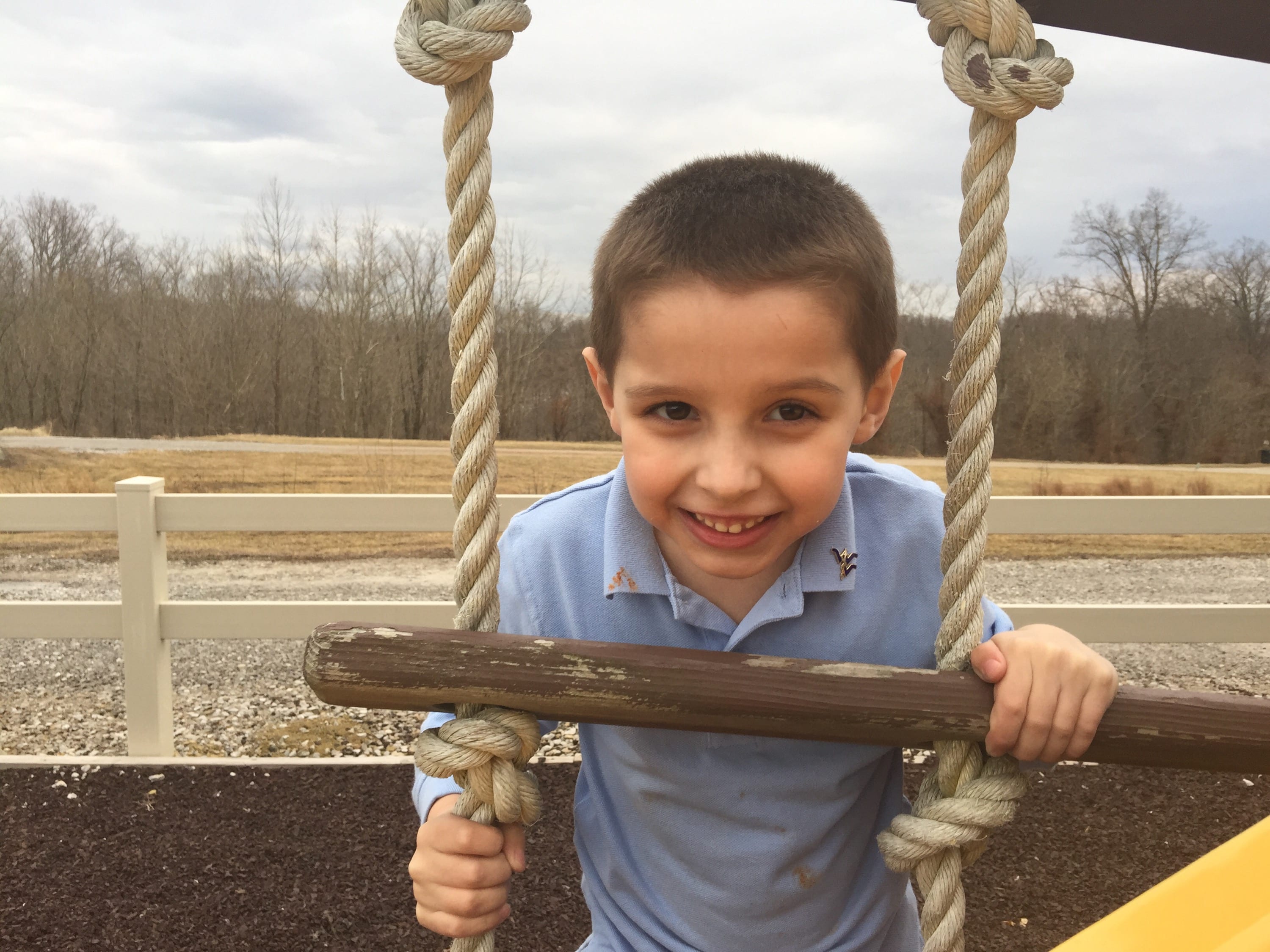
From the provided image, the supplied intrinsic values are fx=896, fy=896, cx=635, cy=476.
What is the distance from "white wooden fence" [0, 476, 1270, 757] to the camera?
3354 mm

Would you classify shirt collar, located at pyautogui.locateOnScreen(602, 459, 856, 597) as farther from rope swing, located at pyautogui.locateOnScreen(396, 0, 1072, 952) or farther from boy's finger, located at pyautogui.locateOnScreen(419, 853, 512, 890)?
boy's finger, located at pyautogui.locateOnScreen(419, 853, 512, 890)

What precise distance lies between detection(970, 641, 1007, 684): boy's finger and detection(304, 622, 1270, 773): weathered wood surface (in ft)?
0.09

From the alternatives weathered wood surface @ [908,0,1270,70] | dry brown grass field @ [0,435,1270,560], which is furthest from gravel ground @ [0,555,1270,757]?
weathered wood surface @ [908,0,1270,70]

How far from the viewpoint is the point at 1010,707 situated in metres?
0.82

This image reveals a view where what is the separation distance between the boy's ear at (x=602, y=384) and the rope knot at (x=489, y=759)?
33 centimetres

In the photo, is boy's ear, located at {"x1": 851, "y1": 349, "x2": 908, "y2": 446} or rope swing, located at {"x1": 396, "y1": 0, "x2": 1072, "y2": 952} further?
boy's ear, located at {"x1": 851, "y1": 349, "x2": 908, "y2": 446}

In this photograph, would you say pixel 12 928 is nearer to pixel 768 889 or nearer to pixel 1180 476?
pixel 768 889

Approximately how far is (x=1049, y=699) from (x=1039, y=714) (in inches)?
0.6

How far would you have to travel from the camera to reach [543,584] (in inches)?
45.3

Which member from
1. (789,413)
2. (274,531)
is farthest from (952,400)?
(274,531)

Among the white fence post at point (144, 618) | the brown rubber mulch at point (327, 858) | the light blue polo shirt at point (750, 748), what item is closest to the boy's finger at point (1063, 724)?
the light blue polo shirt at point (750, 748)

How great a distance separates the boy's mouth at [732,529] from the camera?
89 centimetres

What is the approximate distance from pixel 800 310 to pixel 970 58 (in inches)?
→ 11.8

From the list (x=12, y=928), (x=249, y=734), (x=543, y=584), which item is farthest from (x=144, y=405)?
(x=543, y=584)
